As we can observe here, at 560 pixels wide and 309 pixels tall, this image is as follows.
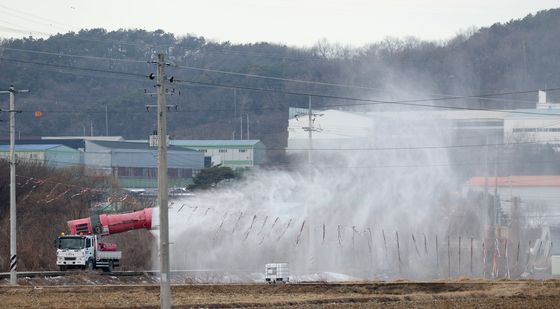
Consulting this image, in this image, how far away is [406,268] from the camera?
7338 cm

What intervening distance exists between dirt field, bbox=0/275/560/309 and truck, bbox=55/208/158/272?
716 cm

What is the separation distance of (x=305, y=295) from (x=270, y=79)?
114203 mm

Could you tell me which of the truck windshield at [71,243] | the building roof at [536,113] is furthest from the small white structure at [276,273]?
the building roof at [536,113]

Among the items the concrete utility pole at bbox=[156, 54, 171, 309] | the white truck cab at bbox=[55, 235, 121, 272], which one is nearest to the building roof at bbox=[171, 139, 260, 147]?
the white truck cab at bbox=[55, 235, 121, 272]

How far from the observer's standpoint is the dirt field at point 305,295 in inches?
1582

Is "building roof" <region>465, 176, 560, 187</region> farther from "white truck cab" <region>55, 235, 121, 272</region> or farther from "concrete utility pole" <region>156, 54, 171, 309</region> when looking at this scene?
"concrete utility pole" <region>156, 54, 171, 309</region>

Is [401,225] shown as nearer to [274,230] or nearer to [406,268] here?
[406,268]

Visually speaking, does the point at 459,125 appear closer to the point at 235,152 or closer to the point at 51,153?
the point at 235,152

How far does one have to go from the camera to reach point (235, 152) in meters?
129

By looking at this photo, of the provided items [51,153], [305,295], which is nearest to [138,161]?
[51,153]

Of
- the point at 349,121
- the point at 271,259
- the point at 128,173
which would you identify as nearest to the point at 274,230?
the point at 271,259

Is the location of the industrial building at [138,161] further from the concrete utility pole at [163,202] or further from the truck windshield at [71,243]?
the concrete utility pole at [163,202]

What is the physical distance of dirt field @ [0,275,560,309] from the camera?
40.2 meters

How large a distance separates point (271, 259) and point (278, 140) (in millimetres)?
74520
